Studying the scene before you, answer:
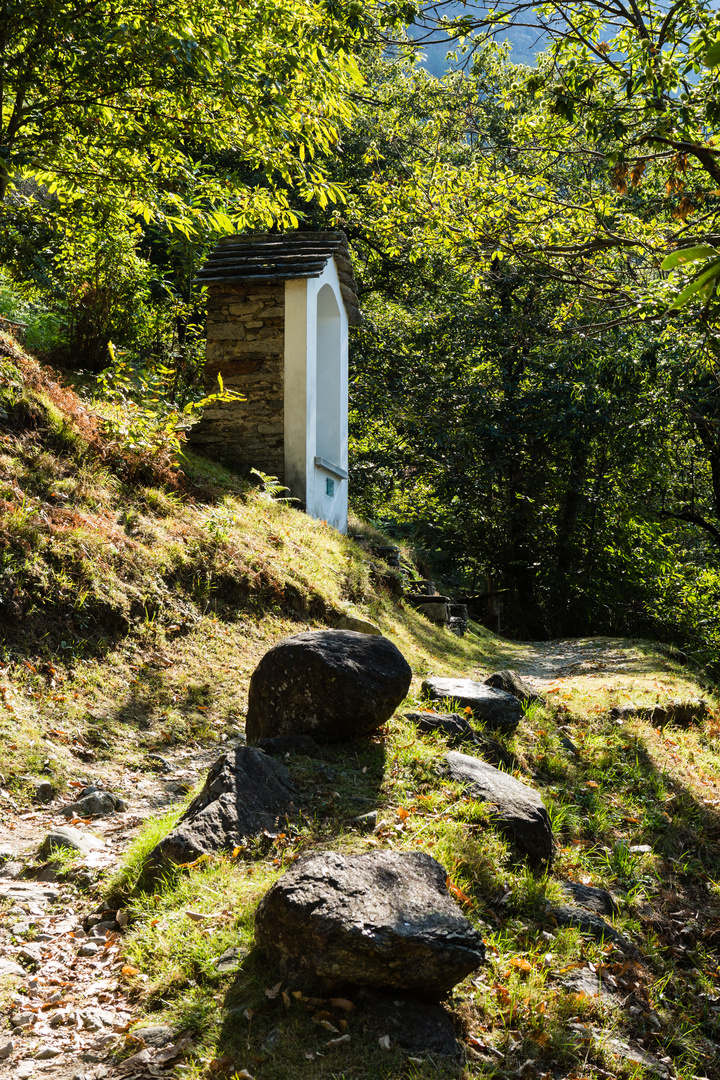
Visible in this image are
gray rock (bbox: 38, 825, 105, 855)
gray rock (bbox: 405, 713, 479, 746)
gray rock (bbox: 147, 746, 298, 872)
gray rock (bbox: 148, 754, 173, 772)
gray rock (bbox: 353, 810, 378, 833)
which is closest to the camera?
gray rock (bbox: 147, 746, 298, 872)

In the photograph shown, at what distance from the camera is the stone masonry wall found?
10.0 metres

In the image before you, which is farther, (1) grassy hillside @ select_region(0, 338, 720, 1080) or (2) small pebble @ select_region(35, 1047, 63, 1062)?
(1) grassy hillside @ select_region(0, 338, 720, 1080)

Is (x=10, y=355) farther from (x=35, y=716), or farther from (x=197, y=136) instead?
(x=35, y=716)

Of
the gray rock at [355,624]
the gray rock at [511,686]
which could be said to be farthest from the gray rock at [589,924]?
the gray rock at [355,624]

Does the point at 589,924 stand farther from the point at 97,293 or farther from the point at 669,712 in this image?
the point at 97,293

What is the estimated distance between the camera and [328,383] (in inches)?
473

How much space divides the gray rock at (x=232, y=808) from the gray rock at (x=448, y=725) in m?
1.34

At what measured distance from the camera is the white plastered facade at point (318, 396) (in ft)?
32.7

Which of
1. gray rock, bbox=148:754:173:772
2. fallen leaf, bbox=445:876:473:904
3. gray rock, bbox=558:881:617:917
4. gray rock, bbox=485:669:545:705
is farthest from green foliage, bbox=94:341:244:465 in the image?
gray rock, bbox=558:881:617:917

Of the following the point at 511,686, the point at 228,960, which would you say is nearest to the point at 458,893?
the point at 228,960

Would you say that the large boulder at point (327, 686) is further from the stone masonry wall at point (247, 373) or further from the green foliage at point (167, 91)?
the stone masonry wall at point (247, 373)

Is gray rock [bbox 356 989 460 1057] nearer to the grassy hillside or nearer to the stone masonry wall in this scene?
the grassy hillside

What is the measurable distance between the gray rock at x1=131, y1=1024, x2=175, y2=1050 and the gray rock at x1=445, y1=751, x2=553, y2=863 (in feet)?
6.82

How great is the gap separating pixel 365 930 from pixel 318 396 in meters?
10.1
